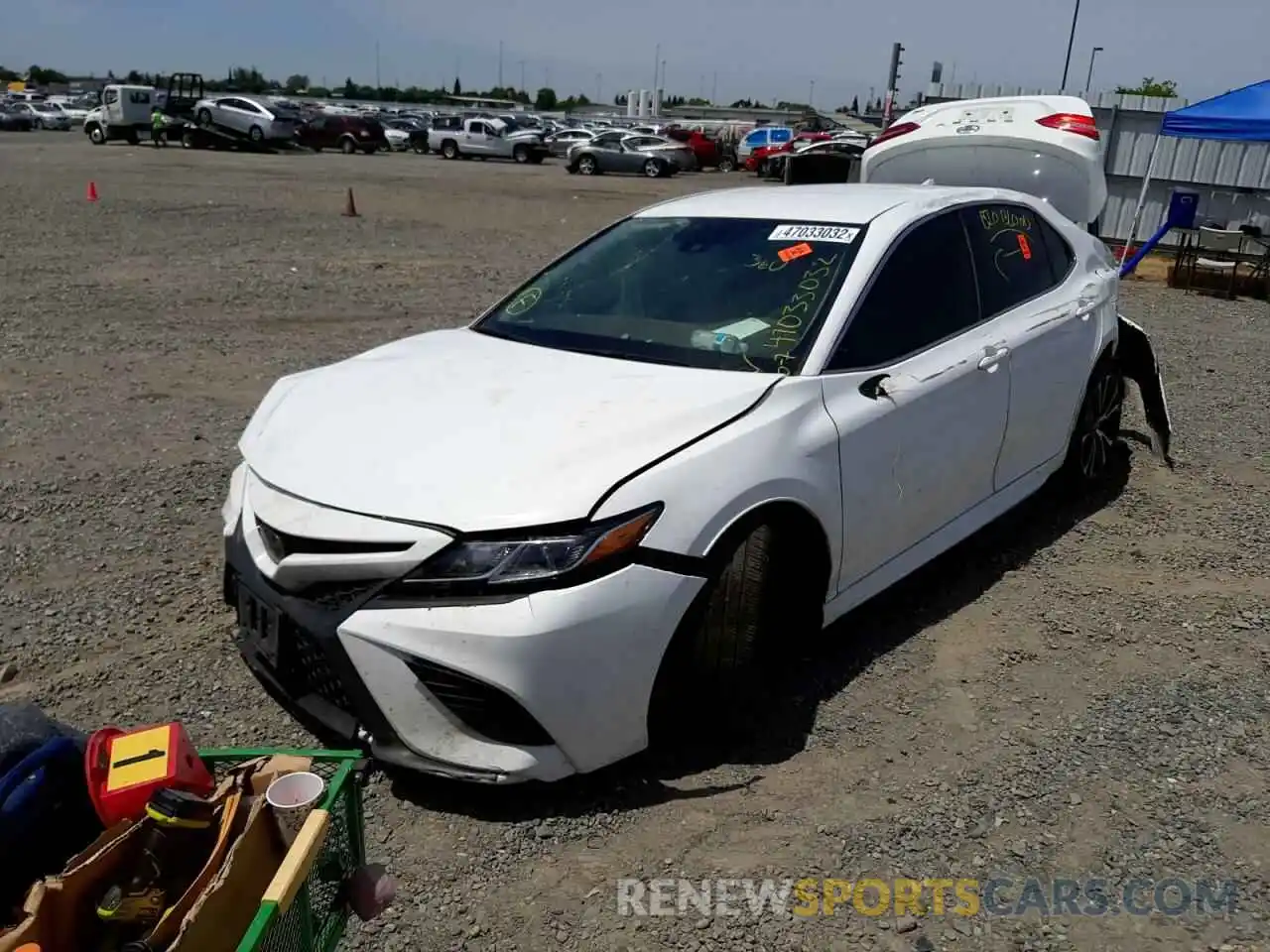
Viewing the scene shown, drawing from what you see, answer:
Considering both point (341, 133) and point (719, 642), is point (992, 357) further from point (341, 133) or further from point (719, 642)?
point (341, 133)

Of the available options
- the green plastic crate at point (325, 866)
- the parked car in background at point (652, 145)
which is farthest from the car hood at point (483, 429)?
the parked car in background at point (652, 145)

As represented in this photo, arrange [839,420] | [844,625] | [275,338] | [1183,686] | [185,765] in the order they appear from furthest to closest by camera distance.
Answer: [275,338]
[844,625]
[1183,686]
[839,420]
[185,765]

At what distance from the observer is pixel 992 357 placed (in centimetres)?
385

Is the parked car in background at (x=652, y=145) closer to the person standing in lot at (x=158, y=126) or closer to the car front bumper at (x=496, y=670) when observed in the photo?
the person standing in lot at (x=158, y=126)

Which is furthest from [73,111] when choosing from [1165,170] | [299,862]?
[299,862]

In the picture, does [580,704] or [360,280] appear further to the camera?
[360,280]

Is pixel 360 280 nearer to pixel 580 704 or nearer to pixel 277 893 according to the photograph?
pixel 580 704

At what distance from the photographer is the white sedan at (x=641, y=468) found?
8.38ft

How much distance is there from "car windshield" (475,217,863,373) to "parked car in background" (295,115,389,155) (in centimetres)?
3710

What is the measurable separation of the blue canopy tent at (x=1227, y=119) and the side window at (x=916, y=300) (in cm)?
838

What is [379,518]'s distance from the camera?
2.62 meters

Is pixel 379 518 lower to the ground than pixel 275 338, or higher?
higher

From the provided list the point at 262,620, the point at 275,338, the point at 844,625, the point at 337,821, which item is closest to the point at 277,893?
the point at 337,821

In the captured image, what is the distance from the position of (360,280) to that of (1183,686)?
9016 millimetres
